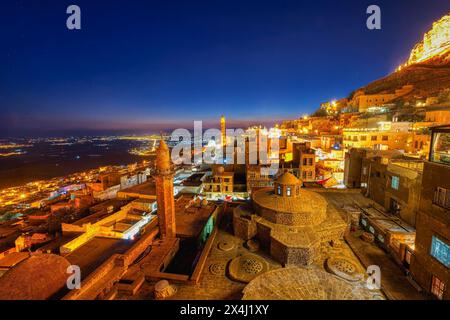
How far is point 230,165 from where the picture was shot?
3628cm

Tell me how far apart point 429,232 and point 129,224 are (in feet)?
73.8

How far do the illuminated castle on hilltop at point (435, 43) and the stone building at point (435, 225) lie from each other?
269 ft

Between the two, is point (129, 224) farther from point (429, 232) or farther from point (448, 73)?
point (448, 73)

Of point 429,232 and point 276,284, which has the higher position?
point 429,232

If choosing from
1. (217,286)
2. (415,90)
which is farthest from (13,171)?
(415,90)

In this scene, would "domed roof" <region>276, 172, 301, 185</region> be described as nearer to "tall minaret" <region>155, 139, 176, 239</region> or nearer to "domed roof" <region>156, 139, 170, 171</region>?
"tall minaret" <region>155, 139, 176, 239</region>

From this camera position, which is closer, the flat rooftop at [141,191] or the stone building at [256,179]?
the flat rooftop at [141,191]

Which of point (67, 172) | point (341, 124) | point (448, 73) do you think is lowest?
point (67, 172)

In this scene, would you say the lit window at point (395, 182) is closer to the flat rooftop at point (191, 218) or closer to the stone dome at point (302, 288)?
the stone dome at point (302, 288)

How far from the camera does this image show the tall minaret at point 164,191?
48.4 ft

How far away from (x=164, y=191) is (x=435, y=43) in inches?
3873

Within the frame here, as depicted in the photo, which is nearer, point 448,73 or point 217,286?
point 217,286

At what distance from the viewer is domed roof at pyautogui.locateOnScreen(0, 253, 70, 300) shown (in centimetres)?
780

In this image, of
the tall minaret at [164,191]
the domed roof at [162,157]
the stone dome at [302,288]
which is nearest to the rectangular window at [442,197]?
the stone dome at [302,288]
